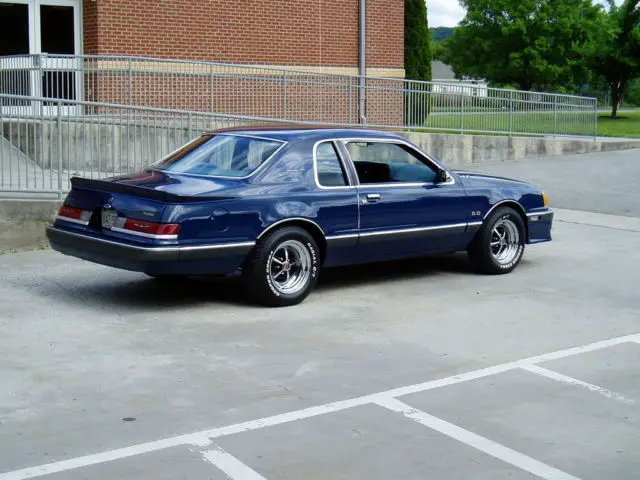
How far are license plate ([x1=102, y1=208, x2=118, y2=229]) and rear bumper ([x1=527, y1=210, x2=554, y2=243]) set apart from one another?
14.6 ft

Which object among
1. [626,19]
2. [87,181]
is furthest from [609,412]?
[626,19]

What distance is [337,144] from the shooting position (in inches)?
387

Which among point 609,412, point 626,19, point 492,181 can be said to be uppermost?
point 626,19

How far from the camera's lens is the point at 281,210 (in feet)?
29.9

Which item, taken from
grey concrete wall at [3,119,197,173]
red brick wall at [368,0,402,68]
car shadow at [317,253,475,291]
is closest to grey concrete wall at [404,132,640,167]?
red brick wall at [368,0,402,68]

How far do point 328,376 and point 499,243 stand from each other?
172 inches

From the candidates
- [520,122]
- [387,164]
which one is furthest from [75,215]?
[520,122]

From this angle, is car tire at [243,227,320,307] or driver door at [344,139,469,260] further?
driver door at [344,139,469,260]

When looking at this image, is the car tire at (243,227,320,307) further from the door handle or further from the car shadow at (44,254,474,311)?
the door handle

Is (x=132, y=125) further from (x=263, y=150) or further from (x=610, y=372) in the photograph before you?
(x=610, y=372)

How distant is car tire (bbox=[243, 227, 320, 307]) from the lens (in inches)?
355

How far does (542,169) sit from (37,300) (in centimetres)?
1430

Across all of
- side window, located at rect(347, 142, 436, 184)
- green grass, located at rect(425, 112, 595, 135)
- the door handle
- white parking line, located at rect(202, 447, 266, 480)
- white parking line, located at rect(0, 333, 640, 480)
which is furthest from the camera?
green grass, located at rect(425, 112, 595, 135)

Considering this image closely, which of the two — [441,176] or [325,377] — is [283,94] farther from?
[325,377]
